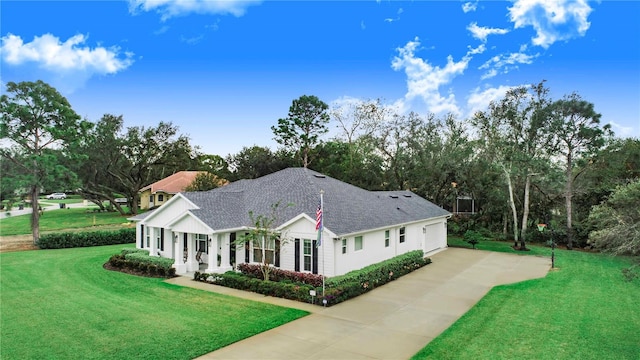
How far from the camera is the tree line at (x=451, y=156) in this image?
29.1 metres

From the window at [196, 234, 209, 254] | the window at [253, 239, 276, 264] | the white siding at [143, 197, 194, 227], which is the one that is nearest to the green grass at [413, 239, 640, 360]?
the window at [253, 239, 276, 264]

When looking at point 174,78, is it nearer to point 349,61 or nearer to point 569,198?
point 349,61

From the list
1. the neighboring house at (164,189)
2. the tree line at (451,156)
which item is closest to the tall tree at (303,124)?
the tree line at (451,156)

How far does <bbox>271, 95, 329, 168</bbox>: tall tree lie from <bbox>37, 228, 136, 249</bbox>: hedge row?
19.8 metres

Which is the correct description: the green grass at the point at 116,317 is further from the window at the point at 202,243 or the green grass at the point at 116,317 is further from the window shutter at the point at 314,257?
the window shutter at the point at 314,257

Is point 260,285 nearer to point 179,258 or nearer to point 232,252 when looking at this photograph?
point 232,252

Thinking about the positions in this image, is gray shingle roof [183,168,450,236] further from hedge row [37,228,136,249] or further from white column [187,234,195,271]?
hedge row [37,228,136,249]

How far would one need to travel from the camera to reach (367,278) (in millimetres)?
17906

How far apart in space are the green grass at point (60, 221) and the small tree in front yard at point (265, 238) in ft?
98.3

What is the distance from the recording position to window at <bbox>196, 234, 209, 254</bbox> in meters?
21.0

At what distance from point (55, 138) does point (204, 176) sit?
11896 millimetres

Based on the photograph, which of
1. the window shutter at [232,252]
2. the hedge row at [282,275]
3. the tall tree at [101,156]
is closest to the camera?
the hedge row at [282,275]

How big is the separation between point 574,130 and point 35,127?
1596 inches

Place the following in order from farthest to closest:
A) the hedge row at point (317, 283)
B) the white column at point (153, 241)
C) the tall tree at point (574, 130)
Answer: the tall tree at point (574, 130), the white column at point (153, 241), the hedge row at point (317, 283)
